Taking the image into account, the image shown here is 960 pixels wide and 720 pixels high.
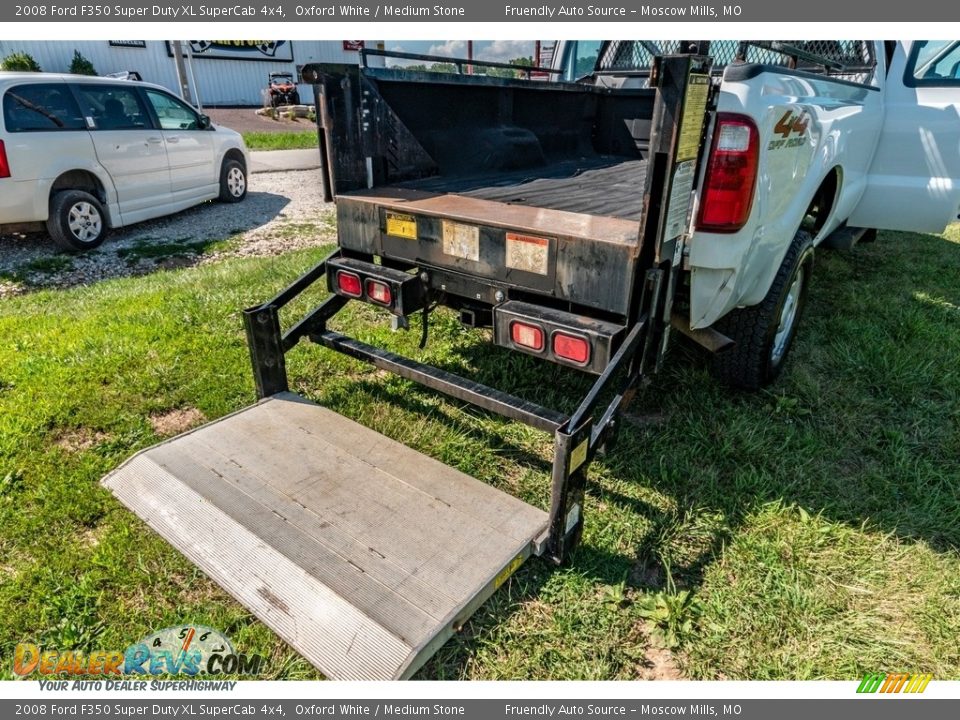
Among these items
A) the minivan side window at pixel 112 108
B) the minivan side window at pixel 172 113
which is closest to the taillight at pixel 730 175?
the minivan side window at pixel 112 108

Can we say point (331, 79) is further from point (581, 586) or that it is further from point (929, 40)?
point (929, 40)

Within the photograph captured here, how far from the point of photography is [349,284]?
3207mm

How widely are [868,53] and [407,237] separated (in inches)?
152

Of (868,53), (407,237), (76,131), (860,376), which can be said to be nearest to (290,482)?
(407,237)

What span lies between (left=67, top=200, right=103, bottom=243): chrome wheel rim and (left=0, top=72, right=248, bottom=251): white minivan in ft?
0.04

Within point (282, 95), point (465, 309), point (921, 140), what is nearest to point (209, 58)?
point (282, 95)

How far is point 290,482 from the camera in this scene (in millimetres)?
2793

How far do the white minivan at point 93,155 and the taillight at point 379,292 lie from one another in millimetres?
5269

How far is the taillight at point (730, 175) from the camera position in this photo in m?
2.38

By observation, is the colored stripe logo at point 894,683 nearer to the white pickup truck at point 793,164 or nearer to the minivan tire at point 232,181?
the white pickup truck at point 793,164

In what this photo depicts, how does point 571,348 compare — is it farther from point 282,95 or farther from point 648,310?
point 282,95

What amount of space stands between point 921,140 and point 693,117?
3.24m

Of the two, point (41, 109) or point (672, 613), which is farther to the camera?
point (41, 109)

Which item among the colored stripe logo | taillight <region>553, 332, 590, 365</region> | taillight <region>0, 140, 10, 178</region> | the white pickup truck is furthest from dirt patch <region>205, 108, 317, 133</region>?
the colored stripe logo
